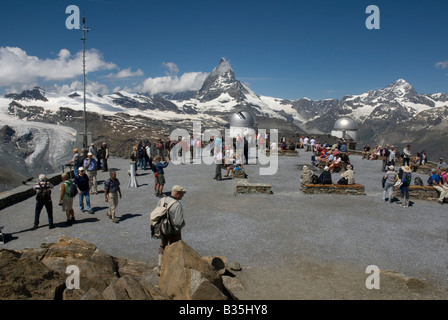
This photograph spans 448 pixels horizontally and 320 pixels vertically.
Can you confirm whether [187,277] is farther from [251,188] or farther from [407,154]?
[407,154]

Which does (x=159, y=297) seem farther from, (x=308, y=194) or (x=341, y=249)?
(x=308, y=194)

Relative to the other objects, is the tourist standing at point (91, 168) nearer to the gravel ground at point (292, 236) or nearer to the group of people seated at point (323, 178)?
the gravel ground at point (292, 236)

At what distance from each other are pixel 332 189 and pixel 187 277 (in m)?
11.0

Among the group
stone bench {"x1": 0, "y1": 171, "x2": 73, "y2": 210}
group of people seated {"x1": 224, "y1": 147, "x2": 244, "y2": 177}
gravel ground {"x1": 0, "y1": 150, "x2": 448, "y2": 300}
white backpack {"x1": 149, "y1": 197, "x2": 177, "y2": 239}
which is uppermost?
group of people seated {"x1": 224, "y1": 147, "x2": 244, "y2": 177}

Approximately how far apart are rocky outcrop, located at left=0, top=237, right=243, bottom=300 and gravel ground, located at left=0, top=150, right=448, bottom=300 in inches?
55.1

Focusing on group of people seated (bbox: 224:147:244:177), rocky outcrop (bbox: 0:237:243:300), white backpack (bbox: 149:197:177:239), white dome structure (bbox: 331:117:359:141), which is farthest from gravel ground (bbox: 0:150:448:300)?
white dome structure (bbox: 331:117:359:141)

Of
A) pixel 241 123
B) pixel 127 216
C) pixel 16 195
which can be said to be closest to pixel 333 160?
pixel 127 216

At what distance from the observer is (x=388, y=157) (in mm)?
22359

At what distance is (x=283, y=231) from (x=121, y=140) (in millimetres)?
184214

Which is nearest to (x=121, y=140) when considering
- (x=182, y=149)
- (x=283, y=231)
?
(x=182, y=149)

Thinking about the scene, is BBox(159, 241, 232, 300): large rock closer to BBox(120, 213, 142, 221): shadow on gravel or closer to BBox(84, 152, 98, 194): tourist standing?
BBox(120, 213, 142, 221): shadow on gravel

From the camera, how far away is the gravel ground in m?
7.16

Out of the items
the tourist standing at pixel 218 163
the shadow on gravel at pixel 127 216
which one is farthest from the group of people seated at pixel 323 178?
the shadow on gravel at pixel 127 216

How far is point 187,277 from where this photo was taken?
5.48 m
